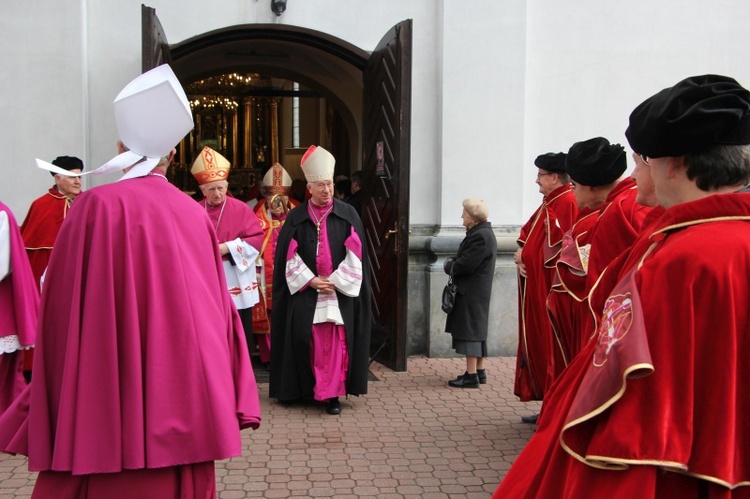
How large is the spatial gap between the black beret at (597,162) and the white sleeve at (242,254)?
11.7ft

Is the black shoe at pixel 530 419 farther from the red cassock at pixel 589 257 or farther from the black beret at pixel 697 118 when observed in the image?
the black beret at pixel 697 118

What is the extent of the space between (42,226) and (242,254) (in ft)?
5.54

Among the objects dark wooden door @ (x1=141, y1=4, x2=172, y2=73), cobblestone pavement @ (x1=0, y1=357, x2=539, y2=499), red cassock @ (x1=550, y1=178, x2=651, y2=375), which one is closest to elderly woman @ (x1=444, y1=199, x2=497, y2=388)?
cobblestone pavement @ (x1=0, y1=357, x2=539, y2=499)

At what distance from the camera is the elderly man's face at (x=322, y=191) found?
22.9 ft

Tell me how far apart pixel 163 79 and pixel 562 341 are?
3530 mm

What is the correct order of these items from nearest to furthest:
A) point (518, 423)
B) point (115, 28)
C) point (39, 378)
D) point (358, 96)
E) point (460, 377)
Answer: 1. point (39, 378)
2. point (518, 423)
3. point (460, 377)
4. point (115, 28)
5. point (358, 96)

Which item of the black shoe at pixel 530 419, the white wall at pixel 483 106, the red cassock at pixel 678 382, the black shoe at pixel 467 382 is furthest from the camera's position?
the white wall at pixel 483 106

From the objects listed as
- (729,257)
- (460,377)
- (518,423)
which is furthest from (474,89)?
(729,257)

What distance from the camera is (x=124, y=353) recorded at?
2877 mm

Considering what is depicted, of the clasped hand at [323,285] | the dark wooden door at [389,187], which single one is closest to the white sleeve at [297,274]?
the clasped hand at [323,285]

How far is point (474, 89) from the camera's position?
29.8 feet

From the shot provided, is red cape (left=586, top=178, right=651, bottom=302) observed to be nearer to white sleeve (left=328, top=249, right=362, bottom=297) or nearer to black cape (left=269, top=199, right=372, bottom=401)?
white sleeve (left=328, top=249, right=362, bottom=297)

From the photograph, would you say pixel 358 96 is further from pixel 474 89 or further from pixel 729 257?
pixel 729 257

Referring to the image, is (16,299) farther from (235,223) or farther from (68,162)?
(235,223)
